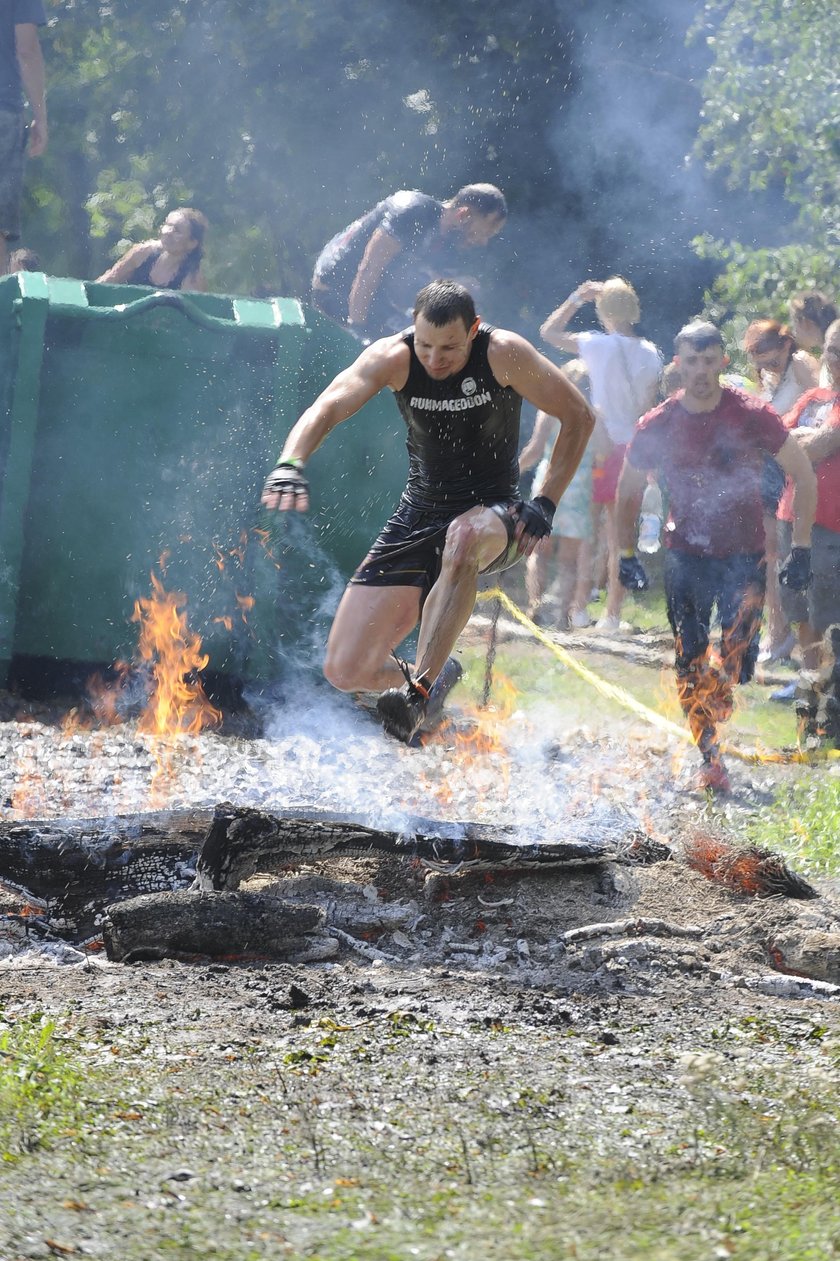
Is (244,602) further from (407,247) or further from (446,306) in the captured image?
(446,306)

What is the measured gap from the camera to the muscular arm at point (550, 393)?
6301 millimetres

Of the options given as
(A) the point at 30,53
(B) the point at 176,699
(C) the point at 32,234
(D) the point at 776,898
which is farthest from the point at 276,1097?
A: (C) the point at 32,234

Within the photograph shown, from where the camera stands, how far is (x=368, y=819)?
5.83 m

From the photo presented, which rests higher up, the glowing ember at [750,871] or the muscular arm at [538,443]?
the muscular arm at [538,443]

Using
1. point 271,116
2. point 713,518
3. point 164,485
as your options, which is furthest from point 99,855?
point 271,116

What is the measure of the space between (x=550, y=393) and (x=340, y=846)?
2070 mm

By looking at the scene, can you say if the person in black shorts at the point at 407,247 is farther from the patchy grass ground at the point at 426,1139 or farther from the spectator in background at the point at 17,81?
the patchy grass ground at the point at 426,1139

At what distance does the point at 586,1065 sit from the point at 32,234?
20.0m

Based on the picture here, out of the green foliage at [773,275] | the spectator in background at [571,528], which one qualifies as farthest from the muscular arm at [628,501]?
the green foliage at [773,275]

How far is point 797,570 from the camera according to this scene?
814cm

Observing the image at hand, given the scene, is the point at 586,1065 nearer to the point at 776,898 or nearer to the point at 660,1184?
the point at 660,1184

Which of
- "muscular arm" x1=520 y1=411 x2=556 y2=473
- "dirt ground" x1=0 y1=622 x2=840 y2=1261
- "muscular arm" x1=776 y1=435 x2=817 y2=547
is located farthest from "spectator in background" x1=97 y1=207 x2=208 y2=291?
"muscular arm" x1=776 y1=435 x2=817 y2=547

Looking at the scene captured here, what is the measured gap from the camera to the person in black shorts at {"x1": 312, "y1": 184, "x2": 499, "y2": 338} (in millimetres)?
10188

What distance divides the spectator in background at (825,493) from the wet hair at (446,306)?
11.4 ft
